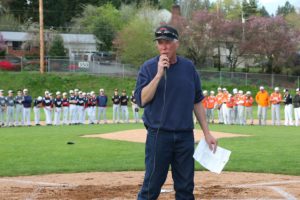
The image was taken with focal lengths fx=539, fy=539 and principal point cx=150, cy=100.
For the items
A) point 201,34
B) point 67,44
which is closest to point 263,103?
point 201,34

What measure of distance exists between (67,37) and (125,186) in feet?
183

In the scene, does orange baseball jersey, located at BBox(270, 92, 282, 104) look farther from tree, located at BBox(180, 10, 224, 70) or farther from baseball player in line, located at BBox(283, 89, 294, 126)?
tree, located at BBox(180, 10, 224, 70)

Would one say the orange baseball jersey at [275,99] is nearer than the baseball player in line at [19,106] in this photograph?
Yes

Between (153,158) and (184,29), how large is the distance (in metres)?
48.2

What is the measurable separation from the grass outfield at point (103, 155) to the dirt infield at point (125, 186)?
0.88m

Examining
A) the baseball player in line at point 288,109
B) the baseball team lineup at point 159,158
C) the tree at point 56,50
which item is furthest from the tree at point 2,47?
the baseball team lineup at point 159,158

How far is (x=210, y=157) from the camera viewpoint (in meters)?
5.77

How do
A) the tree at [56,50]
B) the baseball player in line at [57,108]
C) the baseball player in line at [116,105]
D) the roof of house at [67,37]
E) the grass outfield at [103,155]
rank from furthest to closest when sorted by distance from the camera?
the roof of house at [67,37]
the tree at [56,50]
the baseball player in line at [116,105]
the baseball player in line at [57,108]
the grass outfield at [103,155]

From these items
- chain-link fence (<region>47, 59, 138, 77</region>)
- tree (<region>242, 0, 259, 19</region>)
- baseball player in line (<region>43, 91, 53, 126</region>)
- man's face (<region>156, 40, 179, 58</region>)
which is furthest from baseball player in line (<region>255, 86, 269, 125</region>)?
tree (<region>242, 0, 259, 19</region>)

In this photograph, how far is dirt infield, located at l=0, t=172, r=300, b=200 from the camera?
844 cm

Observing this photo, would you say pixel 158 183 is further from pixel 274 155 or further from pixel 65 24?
pixel 65 24

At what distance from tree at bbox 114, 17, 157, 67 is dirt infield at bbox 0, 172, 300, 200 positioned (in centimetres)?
4060

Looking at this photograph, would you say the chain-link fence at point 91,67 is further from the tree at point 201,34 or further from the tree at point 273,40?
the tree at point 273,40

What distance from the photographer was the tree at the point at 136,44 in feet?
170
